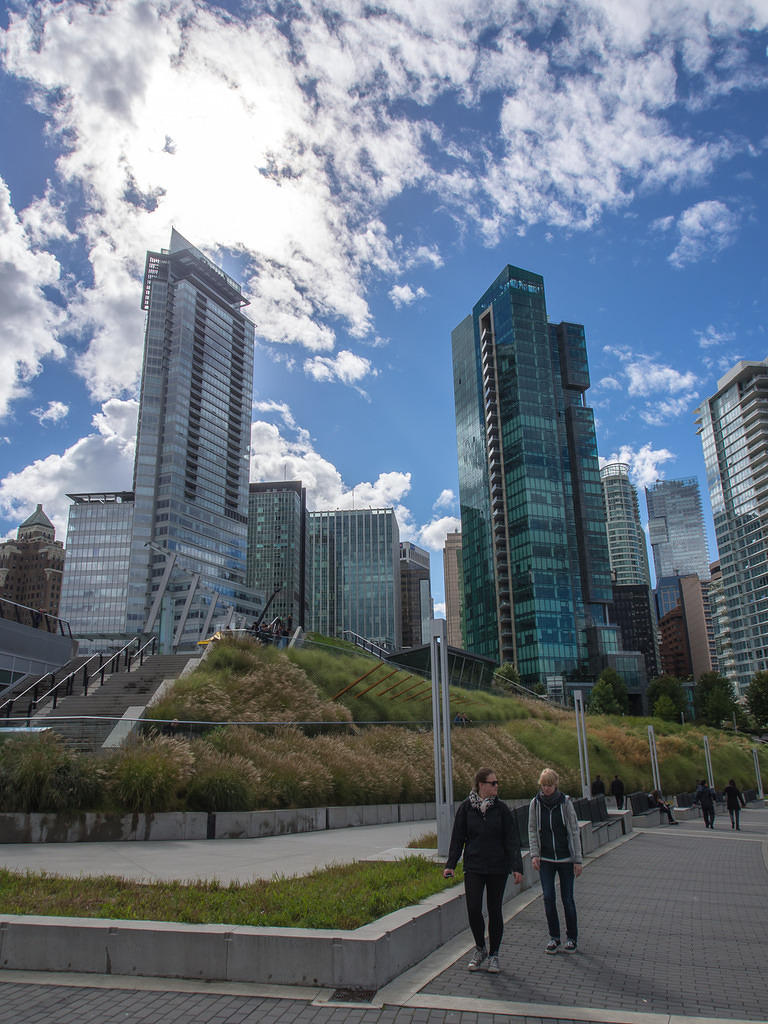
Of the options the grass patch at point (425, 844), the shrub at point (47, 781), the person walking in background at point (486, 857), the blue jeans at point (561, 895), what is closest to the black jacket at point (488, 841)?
the person walking in background at point (486, 857)

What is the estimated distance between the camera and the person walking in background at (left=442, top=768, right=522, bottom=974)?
Result: 6.04 m

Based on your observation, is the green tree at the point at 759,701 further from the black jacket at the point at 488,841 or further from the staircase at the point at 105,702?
the black jacket at the point at 488,841

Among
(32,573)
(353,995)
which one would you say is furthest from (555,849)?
(32,573)

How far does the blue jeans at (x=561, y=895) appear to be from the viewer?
6.78 metres

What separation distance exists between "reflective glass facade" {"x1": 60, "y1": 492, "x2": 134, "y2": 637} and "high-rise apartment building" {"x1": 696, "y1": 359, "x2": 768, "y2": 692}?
122 metres

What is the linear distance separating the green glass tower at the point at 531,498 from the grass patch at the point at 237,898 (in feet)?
336

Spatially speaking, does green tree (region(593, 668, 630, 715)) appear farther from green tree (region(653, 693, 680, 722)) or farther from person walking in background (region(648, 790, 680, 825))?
person walking in background (region(648, 790, 680, 825))

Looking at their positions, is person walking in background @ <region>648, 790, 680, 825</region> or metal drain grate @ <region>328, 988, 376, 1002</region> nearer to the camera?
metal drain grate @ <region>328, 988, 376, 1002</region>

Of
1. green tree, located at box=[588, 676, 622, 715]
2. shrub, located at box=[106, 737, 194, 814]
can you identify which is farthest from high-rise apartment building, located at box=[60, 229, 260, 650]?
shrub, located at box=[106, 737, 194, 814]

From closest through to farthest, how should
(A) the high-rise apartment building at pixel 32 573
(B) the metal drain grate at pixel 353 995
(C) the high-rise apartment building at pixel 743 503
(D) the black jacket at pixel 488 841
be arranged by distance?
(B) the metal drain grate at pixel 353 995 < (D) the black jacket at pixel 488 841 < (C) the high-rise apartment building at pixel 743 503 < (A) the high-rise apartment building at pixel 32 573

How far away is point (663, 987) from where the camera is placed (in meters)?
5.64

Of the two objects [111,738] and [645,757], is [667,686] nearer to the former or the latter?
[645,757]

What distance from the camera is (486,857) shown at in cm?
628

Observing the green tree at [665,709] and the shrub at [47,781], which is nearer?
the shrub at [47,781]
